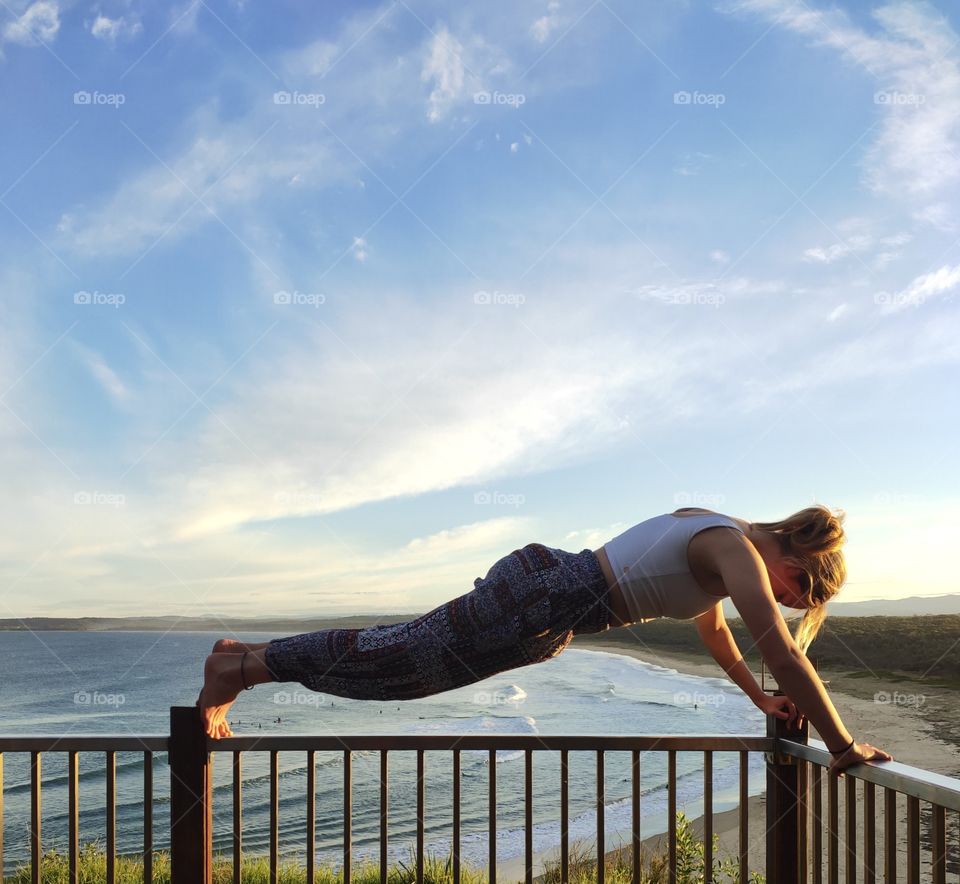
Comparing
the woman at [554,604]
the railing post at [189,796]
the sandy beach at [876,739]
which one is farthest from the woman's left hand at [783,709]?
the sandy beach at [876,739]

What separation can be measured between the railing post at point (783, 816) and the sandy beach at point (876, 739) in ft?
22.7

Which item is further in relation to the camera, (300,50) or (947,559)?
(947,559)

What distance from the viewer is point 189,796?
7.59 feet

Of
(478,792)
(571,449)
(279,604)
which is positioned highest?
(571,449)

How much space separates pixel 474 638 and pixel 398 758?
22.7 metres

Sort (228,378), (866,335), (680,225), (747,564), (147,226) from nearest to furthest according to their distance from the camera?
(747,564), (680,225), (866,335), (147,226), (228,378)

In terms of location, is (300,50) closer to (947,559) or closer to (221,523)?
(947,559)

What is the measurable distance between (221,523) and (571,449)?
2039 cm

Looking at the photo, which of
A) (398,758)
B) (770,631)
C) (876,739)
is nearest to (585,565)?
(770,631)

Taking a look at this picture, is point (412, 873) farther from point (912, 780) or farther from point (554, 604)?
point (912, 780)

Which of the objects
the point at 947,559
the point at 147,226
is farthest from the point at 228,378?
the point at 947,559

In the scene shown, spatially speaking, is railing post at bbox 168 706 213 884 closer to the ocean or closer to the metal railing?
the metal railing

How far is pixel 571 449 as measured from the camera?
18.0 meters

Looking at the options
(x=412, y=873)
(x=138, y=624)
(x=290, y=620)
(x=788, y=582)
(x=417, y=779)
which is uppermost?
(x=788, y=582)
